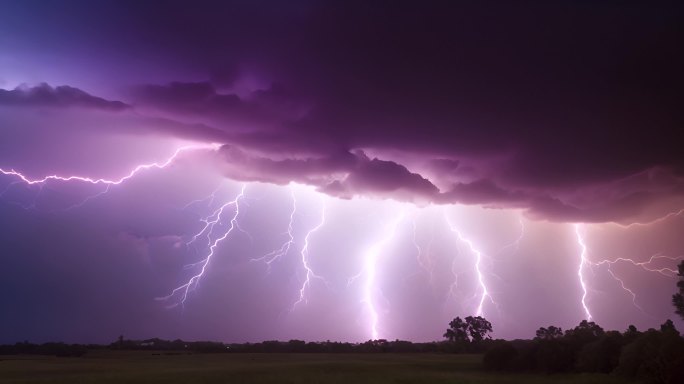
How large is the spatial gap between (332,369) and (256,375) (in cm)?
848

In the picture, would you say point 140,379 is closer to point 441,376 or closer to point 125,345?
point 441,376

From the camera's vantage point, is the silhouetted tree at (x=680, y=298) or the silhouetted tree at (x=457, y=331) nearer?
the silhouetted tree at (x=680, y=298)

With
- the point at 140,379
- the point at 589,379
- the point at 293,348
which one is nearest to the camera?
the point at 589,379

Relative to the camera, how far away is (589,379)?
34844 mm

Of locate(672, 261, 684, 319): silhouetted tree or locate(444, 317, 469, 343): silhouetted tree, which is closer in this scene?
locate(672, 261, 684, 319): silhouetted tree

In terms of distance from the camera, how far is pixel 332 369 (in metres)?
47.2

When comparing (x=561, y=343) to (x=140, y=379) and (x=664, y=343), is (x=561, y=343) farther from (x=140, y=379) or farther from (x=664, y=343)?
(x=140, y=379)

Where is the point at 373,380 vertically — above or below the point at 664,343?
below

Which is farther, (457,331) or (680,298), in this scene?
(457,331)

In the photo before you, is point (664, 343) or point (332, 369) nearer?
point (664, 343)

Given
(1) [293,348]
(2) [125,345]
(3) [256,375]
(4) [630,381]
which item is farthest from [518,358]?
(2) [125,345]

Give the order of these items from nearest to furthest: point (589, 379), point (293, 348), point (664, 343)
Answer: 1. point (664, 343)
2. point (589, 379)
3. point (293, 348)

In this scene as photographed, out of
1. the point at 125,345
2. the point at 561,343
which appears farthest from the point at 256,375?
the point at 125,345

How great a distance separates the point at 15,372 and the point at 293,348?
62.3 m
